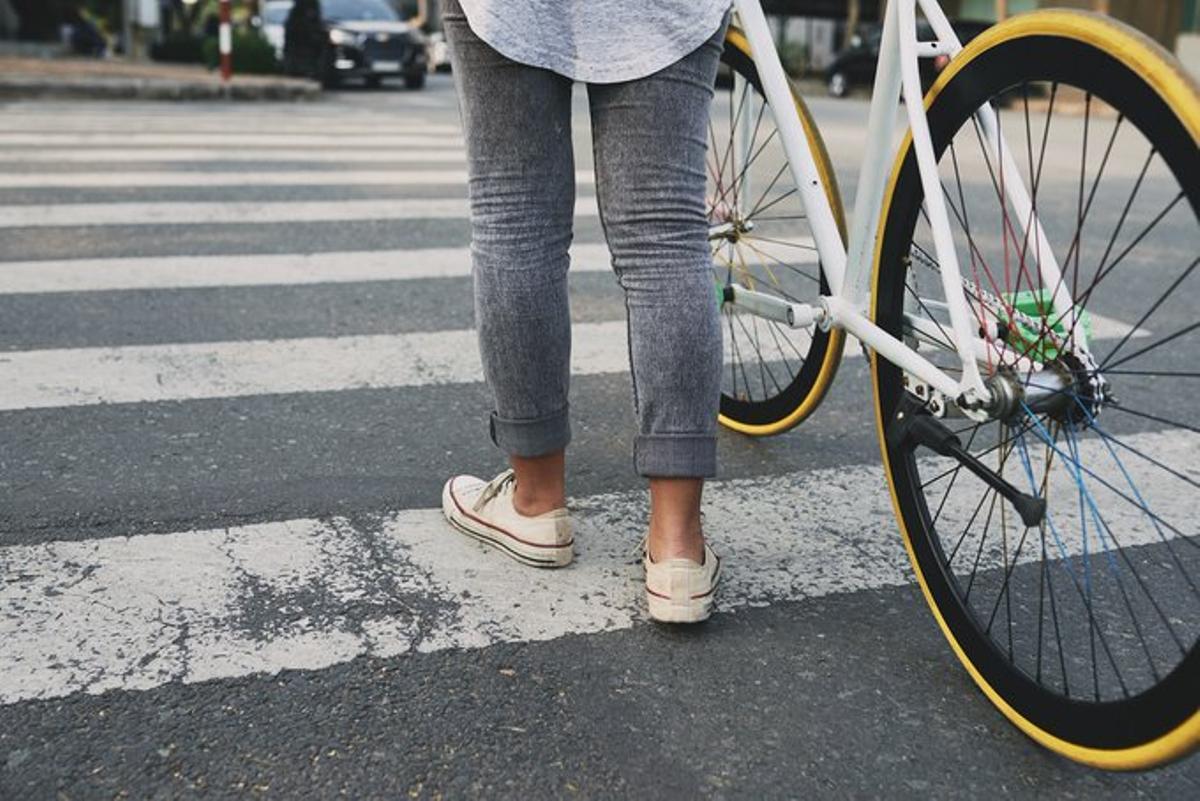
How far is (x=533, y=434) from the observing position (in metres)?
2.25

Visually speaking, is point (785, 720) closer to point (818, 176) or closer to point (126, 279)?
point (818, 176)

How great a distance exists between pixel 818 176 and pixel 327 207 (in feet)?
13.8

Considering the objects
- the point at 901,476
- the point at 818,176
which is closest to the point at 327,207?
the point at 818,176

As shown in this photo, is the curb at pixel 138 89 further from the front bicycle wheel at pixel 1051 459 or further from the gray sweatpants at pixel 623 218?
the gray sweatpants at pixel 623 218

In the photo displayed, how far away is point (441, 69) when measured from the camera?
1192 inches

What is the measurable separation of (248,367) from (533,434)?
1.62m

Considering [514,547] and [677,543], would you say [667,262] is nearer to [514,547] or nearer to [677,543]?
[677,543]

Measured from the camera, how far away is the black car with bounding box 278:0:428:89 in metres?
17.3

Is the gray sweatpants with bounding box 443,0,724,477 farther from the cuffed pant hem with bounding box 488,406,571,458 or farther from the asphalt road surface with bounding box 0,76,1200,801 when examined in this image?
the asphalt road surface with bounding box 0,76,1200,801

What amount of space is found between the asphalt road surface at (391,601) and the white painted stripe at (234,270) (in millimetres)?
230

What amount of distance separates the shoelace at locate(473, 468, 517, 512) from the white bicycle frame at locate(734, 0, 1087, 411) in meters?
0.60

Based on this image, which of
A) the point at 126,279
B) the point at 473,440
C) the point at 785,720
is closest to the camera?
the point at 785,720

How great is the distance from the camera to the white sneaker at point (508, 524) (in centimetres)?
231

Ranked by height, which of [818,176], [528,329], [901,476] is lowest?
[901,476]
